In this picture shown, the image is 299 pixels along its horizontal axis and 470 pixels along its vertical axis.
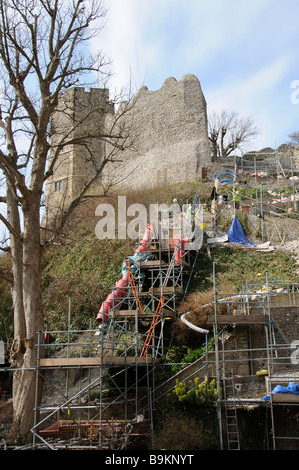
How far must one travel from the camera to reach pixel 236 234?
19500 mm

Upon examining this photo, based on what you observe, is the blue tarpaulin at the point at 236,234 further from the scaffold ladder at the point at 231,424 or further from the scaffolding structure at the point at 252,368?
the scaffold ladder at the point at 231,424

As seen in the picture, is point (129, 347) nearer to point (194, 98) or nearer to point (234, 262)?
point (234, 262)

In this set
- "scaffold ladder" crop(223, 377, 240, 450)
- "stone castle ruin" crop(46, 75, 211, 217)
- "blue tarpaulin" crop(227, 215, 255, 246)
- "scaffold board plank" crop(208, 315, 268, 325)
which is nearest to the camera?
"scaffold ladder" crop(223, 377, 240, 450)

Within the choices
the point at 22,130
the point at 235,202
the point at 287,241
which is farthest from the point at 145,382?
the point at 235,202

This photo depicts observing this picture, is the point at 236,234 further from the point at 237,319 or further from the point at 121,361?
the point at 121,361

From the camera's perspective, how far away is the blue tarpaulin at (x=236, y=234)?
19.3 m

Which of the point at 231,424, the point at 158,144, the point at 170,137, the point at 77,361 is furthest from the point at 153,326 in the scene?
the point at 158,144

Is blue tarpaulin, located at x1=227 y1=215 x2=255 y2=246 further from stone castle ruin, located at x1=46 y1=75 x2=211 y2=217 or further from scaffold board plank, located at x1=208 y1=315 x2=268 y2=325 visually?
stone castle ruin, located at x1=46 y1=75 x2=211 y2=217

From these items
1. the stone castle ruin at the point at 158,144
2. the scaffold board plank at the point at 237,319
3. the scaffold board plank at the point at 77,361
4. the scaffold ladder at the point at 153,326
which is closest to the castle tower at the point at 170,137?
the stone castle ruin at the point at 158,144

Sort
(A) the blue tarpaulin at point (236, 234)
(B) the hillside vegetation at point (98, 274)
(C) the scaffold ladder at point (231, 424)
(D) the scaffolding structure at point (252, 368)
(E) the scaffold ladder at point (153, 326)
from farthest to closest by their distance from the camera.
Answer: (A) the blue tarpaulin at point (236, 234) → (B) the hillside vegetation at point (98, 274) → (E) the scaffold ladder at point (153, 326) → (C) the scaffold ladder at point (231, 424) → (D) the scaffolding structure at point (252, 368)

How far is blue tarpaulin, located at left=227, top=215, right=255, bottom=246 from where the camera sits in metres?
19.3

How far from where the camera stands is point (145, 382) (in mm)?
13719

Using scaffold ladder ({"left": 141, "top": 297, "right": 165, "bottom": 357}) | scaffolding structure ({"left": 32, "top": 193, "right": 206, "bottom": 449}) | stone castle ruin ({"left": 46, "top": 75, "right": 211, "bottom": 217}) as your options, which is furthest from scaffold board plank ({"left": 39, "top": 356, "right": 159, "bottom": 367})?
stone castle ruin ({"left": 46, "top": 75, "right": 211, "bottom": 217})

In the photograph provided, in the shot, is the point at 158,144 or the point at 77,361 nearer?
the point at 77,361
